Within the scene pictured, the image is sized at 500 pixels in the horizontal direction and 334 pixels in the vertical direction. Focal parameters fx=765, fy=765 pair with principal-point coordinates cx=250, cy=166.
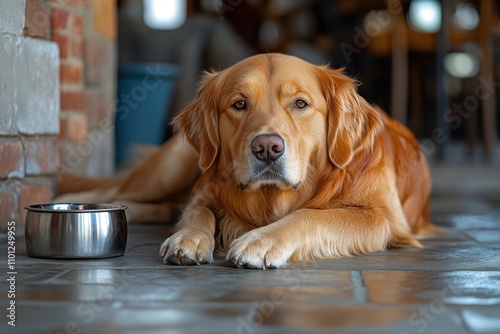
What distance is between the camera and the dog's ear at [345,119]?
291cm

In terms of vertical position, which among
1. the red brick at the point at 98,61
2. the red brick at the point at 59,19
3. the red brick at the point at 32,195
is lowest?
the red brick at the point at 32,195

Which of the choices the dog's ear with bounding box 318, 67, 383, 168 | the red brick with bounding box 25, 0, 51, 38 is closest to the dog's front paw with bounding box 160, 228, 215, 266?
the dog's ear with bounding box 318, 67, 383, 168

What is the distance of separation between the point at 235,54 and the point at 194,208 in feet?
15.9

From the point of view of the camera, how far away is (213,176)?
3062 mm

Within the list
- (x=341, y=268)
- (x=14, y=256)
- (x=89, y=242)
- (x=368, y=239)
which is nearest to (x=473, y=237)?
(x=368, y=239)

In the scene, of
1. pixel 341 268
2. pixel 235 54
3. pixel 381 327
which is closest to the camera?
pixel 381 327

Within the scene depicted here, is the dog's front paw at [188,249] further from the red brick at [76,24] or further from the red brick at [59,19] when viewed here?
the red brick at [76,24]

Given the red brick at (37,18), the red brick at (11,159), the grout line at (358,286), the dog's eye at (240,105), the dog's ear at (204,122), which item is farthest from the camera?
the red brick at (37,18)

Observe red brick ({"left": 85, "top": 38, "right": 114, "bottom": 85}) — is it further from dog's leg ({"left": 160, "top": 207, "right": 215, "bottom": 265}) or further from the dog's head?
dog's leg ({"left": 160, "top": 207, "right": 215, "bottom": 265})

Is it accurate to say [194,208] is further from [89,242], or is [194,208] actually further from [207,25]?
[207,25]

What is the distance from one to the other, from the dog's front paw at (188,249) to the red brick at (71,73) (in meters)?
1.83

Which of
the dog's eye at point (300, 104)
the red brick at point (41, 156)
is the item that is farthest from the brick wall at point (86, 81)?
the dog's eye at point (300, 104)

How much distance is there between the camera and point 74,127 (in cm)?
432

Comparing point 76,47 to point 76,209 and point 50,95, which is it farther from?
point 76,209
